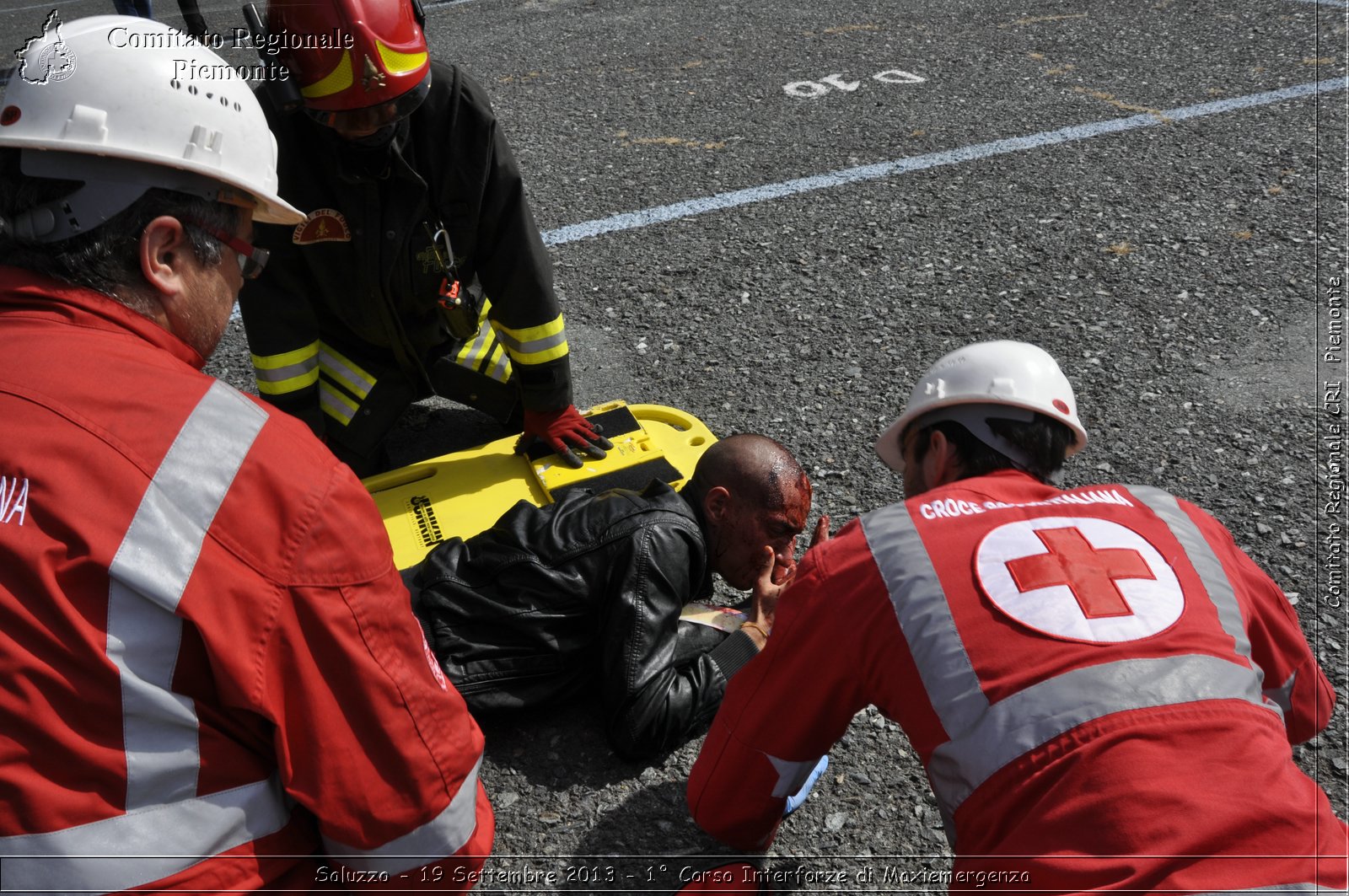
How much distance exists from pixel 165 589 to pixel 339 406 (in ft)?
7.67

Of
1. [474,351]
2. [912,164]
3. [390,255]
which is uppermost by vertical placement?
[390,255]

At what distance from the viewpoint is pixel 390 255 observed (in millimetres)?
3160

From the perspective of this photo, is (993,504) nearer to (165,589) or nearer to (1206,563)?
(1206,563)

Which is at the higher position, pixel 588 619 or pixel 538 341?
pixel 538 341

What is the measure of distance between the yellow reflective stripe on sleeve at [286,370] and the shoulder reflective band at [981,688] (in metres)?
2.11

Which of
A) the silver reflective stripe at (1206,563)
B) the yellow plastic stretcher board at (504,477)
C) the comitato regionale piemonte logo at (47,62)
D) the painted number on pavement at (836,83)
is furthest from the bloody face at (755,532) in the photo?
the painted number on pavement at (836,83)

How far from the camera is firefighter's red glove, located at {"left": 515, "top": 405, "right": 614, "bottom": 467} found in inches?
136

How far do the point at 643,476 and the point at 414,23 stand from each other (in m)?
1.51

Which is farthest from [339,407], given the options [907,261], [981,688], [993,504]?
[907,261]

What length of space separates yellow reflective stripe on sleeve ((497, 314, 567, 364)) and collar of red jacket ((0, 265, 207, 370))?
1.96 metres

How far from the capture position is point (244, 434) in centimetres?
139

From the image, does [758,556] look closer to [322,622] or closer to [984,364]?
[984,364]

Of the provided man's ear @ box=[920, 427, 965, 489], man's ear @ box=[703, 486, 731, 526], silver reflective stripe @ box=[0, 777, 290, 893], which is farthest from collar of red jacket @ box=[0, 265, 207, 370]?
man's ear @ box=[703, 486, 731, 526]

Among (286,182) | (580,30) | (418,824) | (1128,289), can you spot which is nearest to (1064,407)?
(418,824)
